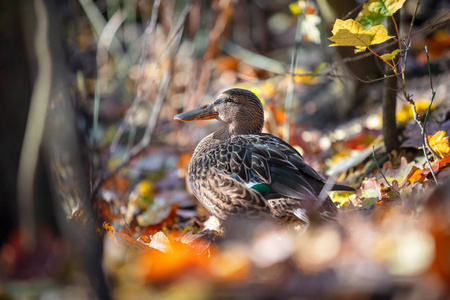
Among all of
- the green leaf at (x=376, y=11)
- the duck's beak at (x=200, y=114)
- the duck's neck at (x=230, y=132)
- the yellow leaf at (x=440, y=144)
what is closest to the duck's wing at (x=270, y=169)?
the duck's neck at (x=230, y=132)

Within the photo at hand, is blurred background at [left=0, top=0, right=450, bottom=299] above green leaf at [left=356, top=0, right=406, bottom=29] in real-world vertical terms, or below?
below

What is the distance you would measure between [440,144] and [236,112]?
57.5 inches

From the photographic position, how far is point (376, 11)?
252cm

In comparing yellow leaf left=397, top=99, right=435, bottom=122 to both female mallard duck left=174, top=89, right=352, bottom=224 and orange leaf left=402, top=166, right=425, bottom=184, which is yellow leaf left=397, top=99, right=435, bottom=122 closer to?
orange leaf left=402, top=166, right=425, bottom=184

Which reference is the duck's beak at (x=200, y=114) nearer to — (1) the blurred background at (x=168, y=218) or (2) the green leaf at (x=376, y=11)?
(1) the blurred background at (x=168, y=218)

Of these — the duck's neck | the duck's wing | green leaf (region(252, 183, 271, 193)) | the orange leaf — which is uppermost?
the orange leaf

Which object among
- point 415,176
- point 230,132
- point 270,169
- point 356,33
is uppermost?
point 356,33

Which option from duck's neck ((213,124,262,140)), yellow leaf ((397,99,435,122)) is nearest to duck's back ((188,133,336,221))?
duck's neck ((213,124,262,140))

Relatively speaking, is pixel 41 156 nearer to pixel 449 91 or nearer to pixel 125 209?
pixel 125 209

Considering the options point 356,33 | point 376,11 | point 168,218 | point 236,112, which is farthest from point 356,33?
point 168,218

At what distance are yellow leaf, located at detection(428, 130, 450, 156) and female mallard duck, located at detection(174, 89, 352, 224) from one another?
0.81 meters

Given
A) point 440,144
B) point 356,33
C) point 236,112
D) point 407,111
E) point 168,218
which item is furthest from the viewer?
point 407,111

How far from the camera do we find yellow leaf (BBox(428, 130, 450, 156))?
291 centimetres

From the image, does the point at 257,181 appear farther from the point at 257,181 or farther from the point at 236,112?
the point at 236,112
